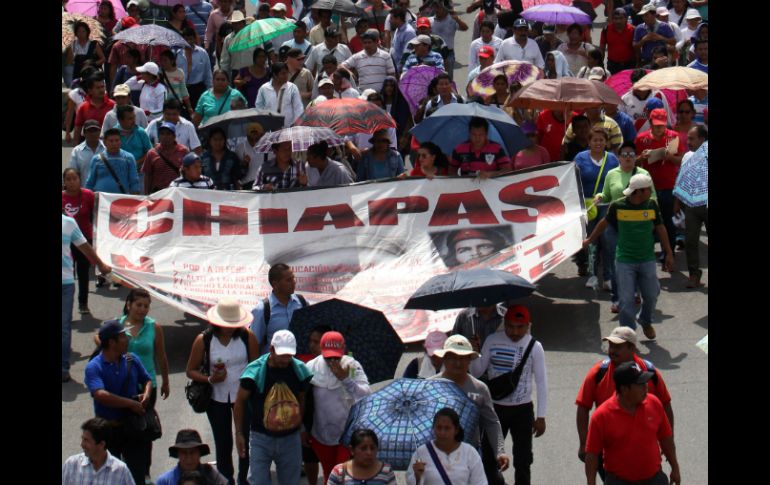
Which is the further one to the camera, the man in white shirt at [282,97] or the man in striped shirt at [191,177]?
the man in white shirt at [282,97]

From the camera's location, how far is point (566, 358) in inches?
556

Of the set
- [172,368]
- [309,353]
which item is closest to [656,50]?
[172,368]

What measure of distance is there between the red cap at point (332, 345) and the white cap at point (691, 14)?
46.0 feet

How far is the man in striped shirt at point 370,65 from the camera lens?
2062 cm

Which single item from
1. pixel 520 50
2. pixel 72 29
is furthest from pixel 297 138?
pixel 72 29

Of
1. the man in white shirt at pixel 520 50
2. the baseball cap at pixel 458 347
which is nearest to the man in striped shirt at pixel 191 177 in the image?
the baseball cap at pixel 458 347

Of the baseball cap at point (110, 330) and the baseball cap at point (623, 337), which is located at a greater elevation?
the baseball cap at point (623, 337)

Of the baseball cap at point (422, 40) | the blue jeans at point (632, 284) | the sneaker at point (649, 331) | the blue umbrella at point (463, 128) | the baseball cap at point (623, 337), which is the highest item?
the baseball cap at point (422, 40)

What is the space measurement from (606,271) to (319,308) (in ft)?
15.0

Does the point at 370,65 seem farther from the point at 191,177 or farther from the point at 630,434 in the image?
the point at 630,434

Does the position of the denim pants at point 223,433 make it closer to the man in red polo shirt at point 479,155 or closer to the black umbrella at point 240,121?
the man in red polo shirt at point 479,155

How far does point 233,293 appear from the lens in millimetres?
14336

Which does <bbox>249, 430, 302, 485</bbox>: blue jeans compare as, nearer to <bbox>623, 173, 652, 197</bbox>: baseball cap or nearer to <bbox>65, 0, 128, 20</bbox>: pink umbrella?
<bbox>623, 173, 652, 197</bbox>: baseball cap

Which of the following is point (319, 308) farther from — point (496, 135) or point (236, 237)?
point (496, 135)
